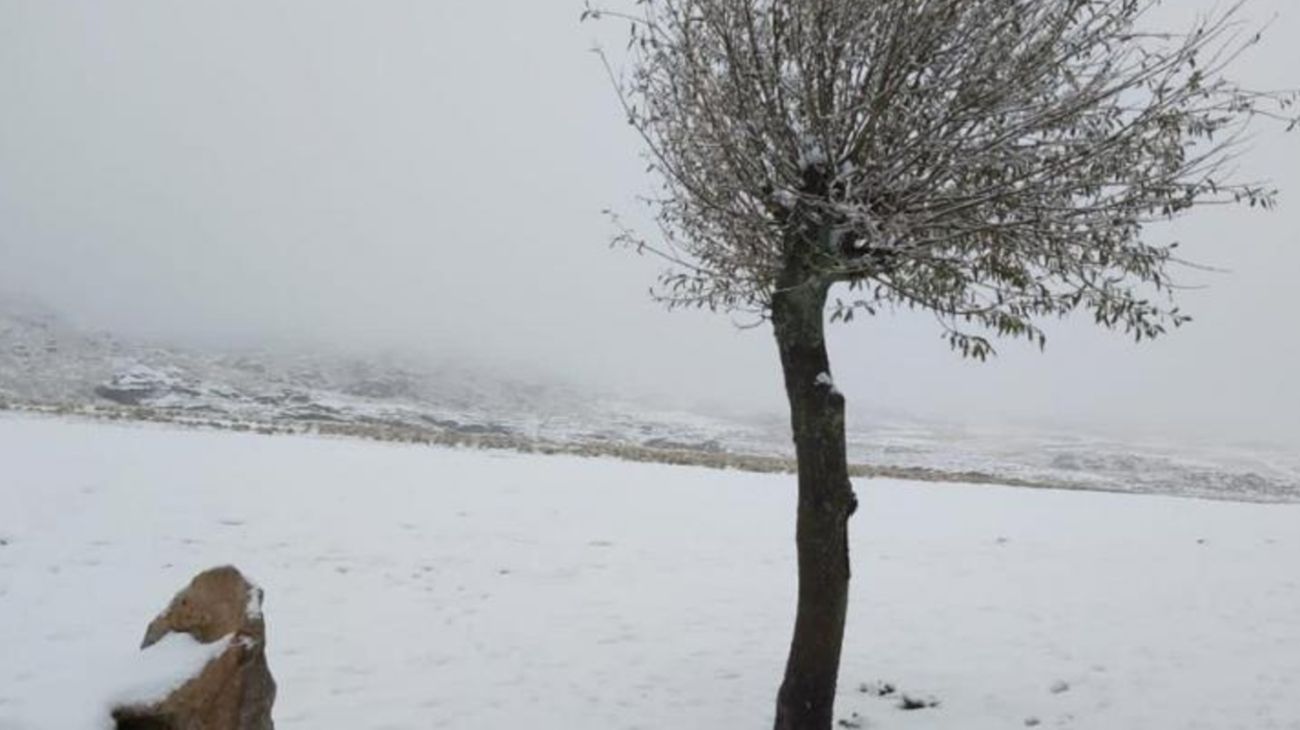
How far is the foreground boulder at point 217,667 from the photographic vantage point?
4734 millimetres

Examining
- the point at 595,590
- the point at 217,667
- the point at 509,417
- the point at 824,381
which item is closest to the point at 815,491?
the point at 824,381

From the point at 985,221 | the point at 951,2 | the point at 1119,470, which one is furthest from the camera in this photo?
the point at 1119,470

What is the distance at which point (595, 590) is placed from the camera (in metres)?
13.5

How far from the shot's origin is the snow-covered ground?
355 inches

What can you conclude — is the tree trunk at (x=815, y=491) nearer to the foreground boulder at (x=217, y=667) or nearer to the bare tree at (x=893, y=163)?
the bare tree at (x=893, y=163)

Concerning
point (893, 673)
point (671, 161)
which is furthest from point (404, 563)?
point (671, 161)

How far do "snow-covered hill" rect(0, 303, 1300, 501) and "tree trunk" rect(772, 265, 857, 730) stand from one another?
69.4ft

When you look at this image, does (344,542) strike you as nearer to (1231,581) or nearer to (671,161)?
(671,161)

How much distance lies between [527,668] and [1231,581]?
11.7m

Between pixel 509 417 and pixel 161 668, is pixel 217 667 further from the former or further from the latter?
pixel 509 417

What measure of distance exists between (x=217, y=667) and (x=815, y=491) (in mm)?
4045

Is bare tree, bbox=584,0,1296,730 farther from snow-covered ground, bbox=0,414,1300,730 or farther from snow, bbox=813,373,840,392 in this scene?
snow-covered ground, bbox=0,414,1300,730

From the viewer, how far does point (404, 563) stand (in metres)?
14.2

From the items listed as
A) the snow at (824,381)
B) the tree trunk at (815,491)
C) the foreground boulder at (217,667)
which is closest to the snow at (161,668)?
the foreground boulder at (217,667)
